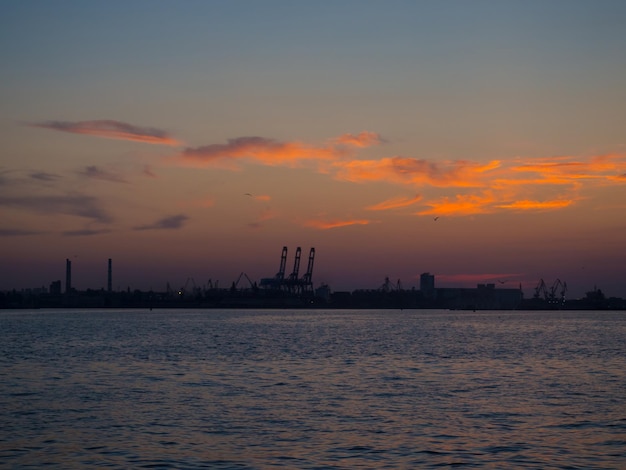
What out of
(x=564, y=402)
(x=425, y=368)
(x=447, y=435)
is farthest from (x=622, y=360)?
(x=447, y=435)

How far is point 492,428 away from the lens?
30.2m

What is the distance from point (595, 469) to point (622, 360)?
44788 mm

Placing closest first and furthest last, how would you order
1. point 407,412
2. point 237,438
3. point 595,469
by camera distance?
point 595,469 < point 237,438 < point 407,412

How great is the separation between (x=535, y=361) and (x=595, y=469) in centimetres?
4163

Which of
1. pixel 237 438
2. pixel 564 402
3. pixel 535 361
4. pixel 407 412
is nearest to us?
pixel 237 438

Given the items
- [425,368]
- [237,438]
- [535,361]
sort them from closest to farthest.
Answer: [237,438], [425,368], [535,361]

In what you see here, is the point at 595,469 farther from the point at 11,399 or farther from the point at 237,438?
the point at 11,399

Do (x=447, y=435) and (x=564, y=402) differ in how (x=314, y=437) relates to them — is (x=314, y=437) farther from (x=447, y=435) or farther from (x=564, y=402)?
(x=564, y=402)

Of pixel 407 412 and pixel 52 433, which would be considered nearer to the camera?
pixel 52 433

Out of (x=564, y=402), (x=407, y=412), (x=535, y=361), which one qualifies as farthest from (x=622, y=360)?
(x=407, y=412)

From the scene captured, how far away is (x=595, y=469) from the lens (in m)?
23.5

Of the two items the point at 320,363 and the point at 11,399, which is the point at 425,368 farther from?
the point at 11,399

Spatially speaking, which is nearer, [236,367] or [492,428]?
[492,428]

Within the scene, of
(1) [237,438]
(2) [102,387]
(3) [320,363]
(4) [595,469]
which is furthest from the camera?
(3) [320,363]
